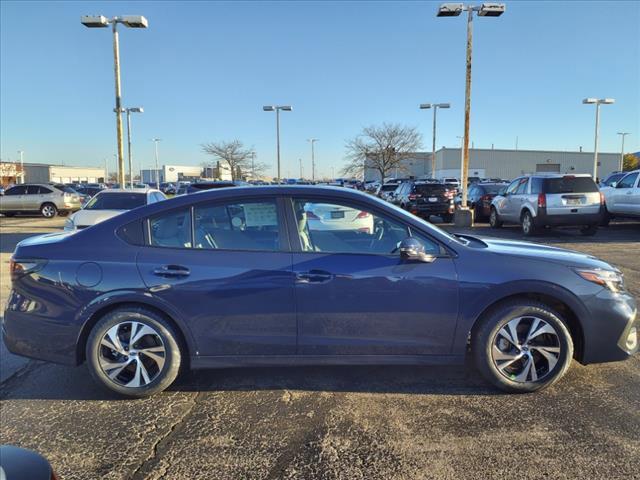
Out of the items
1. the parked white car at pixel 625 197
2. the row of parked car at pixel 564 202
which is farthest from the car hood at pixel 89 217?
the parked white car at pixel 625 197

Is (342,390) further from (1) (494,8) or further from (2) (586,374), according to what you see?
(1) (494,8)

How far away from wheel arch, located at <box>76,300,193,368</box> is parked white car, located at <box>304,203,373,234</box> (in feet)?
4.19

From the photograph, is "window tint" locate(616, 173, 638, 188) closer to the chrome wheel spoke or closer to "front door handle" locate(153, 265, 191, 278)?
"front door handle" locate(153, 265, 191, 278)

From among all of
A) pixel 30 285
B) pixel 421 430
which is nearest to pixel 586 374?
pixel 421 430

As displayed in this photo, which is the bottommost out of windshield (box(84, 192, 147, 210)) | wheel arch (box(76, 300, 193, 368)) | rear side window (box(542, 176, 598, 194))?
wheel arch (box(76, 300, 193, 368))

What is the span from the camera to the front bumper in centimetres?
350

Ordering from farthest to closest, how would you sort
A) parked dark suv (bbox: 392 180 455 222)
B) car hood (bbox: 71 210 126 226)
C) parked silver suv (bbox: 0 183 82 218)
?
parked silver suv (bbox: 0 183 82 218) < parked dark suv (bbox: 392 180 455 222) < car hood (bbox: 71 210 126 226)

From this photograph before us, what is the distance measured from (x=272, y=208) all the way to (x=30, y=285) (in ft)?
6.31

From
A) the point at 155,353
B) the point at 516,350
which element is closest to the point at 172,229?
the point at 155,353

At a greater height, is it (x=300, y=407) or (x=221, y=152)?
(x=221, y=152)

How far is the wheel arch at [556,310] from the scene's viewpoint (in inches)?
138

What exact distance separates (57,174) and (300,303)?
431ft

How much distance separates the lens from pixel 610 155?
91812 mm

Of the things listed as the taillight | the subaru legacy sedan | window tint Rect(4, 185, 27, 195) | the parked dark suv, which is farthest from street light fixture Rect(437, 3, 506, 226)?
window tint Rect(4, 185, 27, 195)
